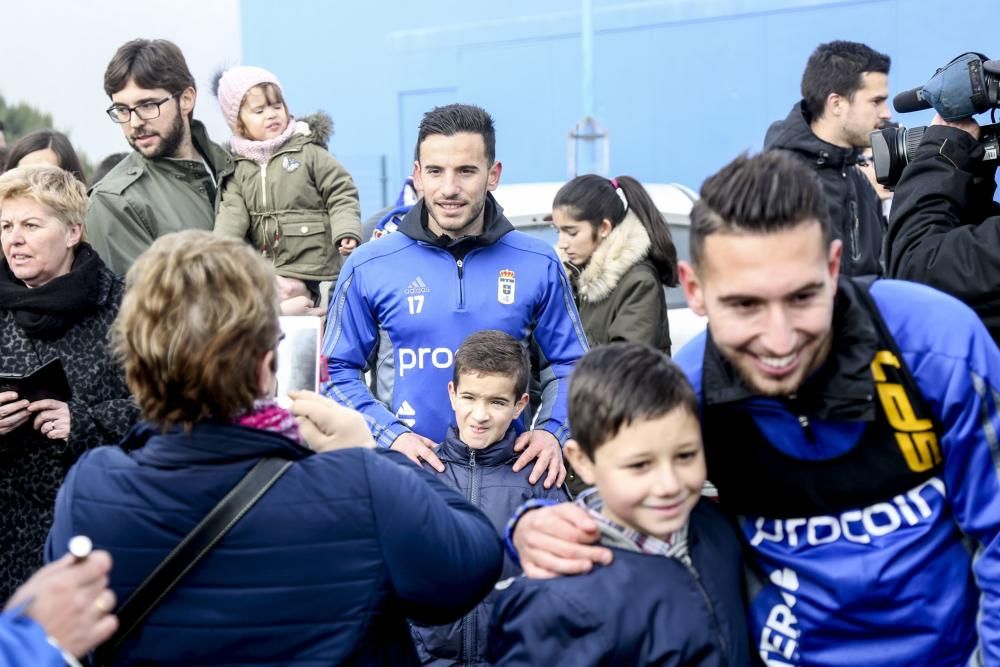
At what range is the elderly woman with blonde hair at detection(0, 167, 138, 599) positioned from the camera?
3.66 meters

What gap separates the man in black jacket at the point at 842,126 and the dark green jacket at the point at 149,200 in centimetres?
265

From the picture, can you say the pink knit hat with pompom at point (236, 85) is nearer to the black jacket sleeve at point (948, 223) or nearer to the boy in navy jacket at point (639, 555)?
the black jacket sleeve at point (948, 223)

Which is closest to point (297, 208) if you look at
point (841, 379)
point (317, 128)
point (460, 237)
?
point (317, 128)

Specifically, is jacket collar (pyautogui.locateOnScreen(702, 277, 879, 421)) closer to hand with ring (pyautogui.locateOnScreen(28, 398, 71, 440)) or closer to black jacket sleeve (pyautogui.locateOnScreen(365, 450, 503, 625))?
black jacket sleeve (pyautogui.locateOnScreen(365, 450, 503, 625))

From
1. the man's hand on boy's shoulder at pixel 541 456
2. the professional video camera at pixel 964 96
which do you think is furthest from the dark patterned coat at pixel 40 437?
the professional video camera at pixel 964 96

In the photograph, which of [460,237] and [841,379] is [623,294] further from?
[841,379]

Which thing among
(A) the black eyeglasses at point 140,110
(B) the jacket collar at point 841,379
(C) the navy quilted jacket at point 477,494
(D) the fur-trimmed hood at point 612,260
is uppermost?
(A) the black eyeglasses at point 140,110

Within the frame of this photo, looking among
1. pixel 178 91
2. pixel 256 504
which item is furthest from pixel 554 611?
pixel 178 91

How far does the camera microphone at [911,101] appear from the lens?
350cm

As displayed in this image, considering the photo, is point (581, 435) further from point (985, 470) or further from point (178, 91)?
point (178, 91)

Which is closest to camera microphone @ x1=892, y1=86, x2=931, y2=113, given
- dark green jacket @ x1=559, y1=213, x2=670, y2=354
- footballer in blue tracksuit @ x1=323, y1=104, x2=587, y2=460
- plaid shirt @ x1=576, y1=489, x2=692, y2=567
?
→ footballer in blue tracksuit @ x1=323, y1=104, x2=587, y2=460

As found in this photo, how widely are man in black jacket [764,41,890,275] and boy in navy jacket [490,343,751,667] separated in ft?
10.9

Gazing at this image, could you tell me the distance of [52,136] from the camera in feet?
19.1

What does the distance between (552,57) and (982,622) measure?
43.6ft
